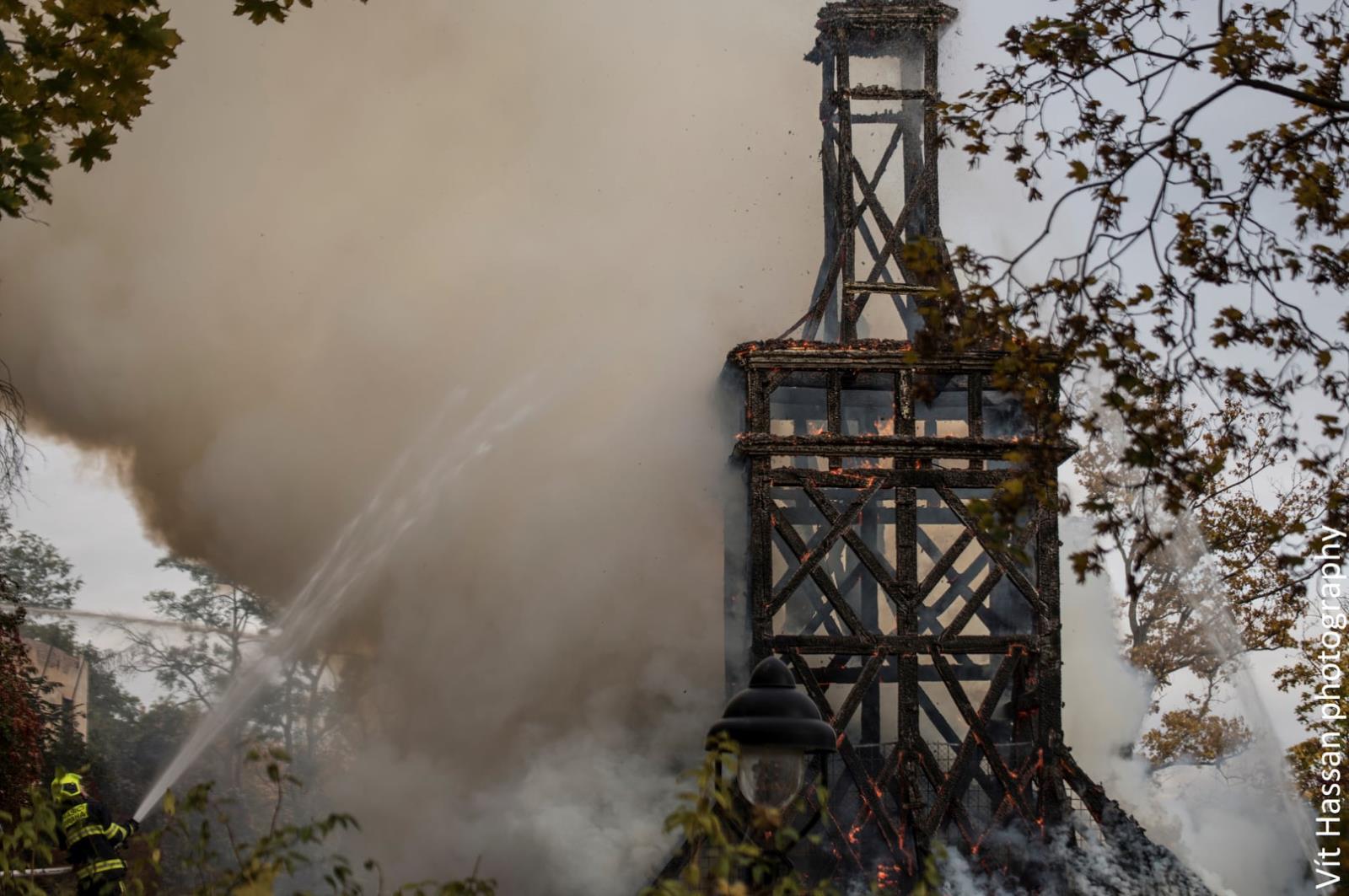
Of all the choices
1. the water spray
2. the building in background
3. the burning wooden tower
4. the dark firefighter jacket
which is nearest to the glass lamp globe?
the dark firefighter jacket

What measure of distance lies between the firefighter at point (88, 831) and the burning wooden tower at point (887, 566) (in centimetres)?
783

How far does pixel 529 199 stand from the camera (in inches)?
999

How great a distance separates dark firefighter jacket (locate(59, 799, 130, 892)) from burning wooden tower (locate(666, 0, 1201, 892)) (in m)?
7.81

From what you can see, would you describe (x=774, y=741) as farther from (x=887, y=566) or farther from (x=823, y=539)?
(x=887, y=566)

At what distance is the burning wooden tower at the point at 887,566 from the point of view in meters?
20.3

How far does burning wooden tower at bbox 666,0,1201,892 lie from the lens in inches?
800

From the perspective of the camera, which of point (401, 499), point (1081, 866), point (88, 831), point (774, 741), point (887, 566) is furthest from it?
point (401, 499)

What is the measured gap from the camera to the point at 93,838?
42.3ft

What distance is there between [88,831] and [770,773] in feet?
→ 19.4

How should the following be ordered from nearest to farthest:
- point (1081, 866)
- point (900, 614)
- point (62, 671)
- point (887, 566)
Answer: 1. point (1081, 866)
2. point (900, 614)
3. point (887, 566)
4. point (62, 671)

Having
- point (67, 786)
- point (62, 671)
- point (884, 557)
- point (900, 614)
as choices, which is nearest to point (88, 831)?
point (67, 786)

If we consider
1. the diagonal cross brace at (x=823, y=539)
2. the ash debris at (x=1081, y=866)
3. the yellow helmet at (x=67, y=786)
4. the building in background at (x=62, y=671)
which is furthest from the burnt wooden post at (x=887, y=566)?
the building in background at (x=62, y=671)

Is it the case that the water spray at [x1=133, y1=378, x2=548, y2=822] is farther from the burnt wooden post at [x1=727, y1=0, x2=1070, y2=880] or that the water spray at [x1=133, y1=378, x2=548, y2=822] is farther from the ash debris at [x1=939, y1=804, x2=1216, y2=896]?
the ash debris at [x1=939, y1=804, x2=1216, y2=896]

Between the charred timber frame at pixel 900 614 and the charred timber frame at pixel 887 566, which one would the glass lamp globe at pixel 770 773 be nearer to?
the charred timber frame at pixel 887 566
